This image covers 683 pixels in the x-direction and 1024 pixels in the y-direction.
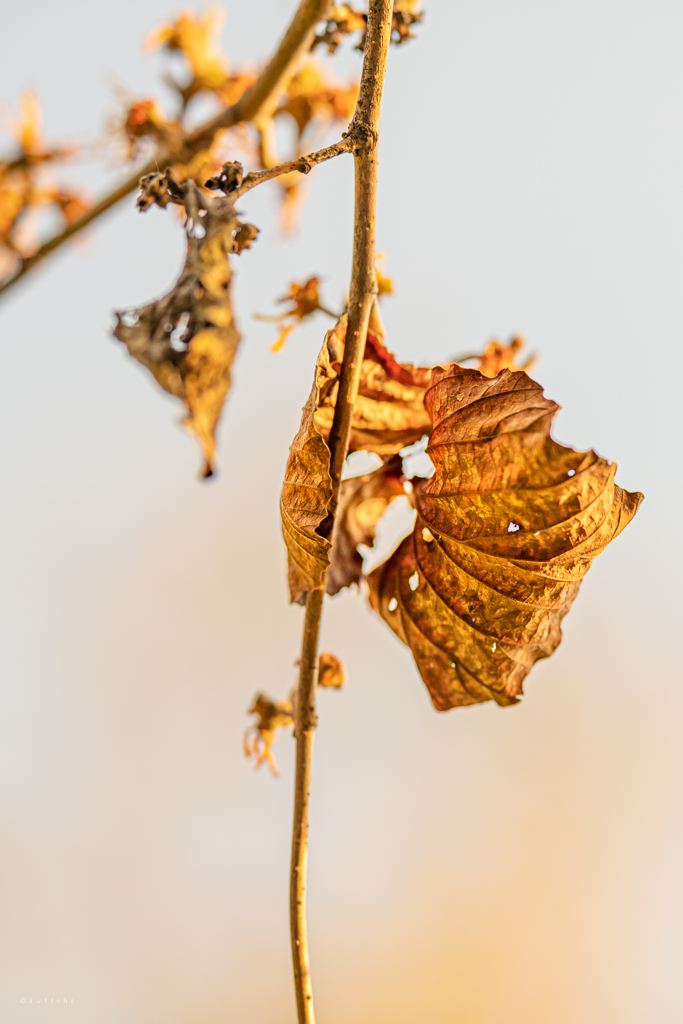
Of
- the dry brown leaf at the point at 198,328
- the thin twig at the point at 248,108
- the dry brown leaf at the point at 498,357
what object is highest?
the thin twig at the point at 248,108

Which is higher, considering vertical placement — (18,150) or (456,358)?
(18,150)

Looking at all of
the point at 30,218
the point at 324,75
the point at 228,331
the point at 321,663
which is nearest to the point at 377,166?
the point at 228,331

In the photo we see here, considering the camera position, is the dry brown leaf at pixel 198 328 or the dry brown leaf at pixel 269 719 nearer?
the dry brown leaf at pixel 198 328

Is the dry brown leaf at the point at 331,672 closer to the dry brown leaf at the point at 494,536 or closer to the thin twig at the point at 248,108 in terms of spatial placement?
the dry brown leaf at the point at 494,536

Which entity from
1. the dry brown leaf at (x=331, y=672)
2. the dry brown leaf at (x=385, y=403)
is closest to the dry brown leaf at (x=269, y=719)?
the dry brown leaf at (x=331, y=672)

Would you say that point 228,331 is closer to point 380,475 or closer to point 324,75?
point 380,475

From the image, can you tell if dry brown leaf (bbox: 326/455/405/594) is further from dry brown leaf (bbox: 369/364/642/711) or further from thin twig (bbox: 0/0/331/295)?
thin twig (bbox: 0/0/331/295)

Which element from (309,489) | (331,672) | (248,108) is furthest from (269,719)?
(248,108)
